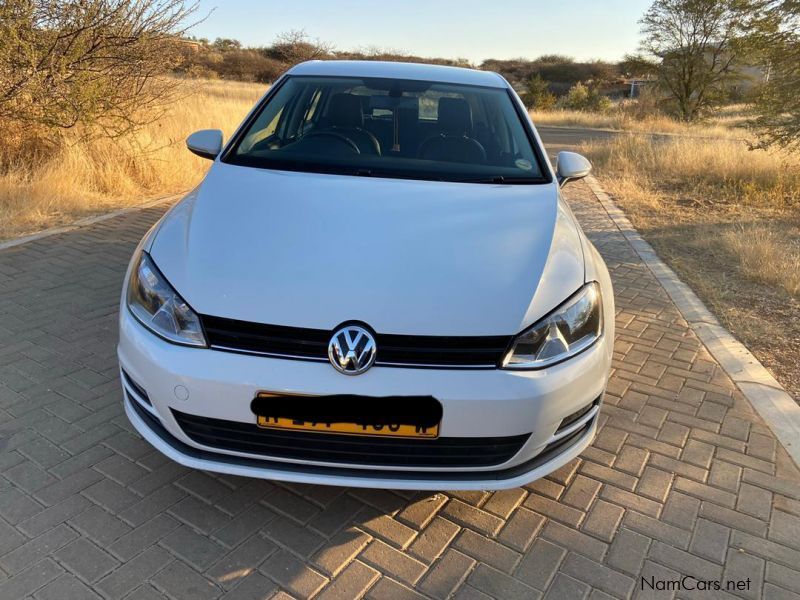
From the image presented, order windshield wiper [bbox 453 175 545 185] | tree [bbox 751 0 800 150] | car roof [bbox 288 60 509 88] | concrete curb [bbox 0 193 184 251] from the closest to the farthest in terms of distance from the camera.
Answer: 1. windshield wiper [bbox 453 175 545 185]
2. car roof [bbox 288 60 509 88]
3. concrete curb [bbox 0 193 184 251]
4. tree [bbox 751 0 800 150]

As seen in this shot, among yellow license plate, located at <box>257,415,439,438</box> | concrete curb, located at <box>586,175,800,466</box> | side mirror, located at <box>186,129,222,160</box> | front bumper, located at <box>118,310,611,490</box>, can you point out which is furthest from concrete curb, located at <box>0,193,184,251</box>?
concrete curb, located at <box>586,175,800,466</box>

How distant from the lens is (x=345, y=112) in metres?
3.50

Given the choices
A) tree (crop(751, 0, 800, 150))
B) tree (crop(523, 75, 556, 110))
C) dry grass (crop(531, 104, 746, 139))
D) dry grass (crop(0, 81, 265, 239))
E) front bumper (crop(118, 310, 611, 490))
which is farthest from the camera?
tree (crop(523, 75, 556, 110))

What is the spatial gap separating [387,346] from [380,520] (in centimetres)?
77

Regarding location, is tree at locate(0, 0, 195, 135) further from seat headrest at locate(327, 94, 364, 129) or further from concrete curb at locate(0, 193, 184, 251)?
seat headrest at locate(327, 94, 364, 129)

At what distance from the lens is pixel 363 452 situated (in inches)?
76.6

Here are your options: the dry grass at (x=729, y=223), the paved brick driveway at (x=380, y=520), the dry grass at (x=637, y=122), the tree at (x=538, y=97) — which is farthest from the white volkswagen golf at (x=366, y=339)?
the tree at (x=538, y=97)

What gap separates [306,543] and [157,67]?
8.06m

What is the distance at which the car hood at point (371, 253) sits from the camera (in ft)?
6.51

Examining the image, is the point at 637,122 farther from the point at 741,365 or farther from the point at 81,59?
the point at 741,365

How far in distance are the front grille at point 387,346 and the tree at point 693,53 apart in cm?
3051

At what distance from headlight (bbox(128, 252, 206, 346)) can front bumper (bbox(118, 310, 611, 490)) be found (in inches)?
1.5

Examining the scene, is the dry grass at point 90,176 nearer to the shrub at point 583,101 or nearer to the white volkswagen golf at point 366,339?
Result: the white volkswagen golf at point 366,339

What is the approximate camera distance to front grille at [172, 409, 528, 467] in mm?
1926
